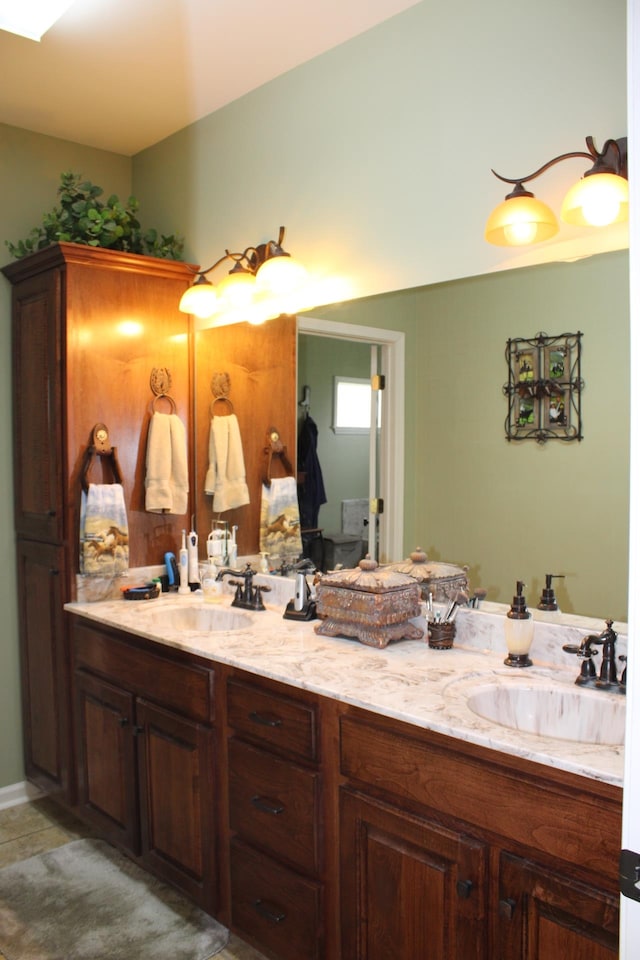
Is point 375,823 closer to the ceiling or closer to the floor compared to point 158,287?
closer to the floor

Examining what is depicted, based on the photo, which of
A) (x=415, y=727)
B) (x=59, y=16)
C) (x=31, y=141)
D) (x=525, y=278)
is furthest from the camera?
(x=31, y=141)

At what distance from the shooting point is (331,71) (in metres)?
2.49

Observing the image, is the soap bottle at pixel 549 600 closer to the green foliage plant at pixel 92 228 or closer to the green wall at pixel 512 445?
the green wall at pixel 512 445

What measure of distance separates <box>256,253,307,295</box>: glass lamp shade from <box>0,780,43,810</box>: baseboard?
7.59 feet

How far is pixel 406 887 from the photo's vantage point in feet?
5.32

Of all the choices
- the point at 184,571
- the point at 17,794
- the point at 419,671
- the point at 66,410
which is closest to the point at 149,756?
the point at 184,571

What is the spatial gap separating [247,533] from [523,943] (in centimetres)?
179

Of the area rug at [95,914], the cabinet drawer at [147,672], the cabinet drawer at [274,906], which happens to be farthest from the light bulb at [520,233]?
the area rug at [95,914]

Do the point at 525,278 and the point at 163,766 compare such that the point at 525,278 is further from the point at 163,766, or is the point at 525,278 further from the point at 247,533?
the point at 163,766

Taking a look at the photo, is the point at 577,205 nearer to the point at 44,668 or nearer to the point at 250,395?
the point at 250,395

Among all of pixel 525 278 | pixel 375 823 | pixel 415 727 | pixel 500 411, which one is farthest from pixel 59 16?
pixel 375 823

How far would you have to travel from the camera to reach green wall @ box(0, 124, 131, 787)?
3.16 meters

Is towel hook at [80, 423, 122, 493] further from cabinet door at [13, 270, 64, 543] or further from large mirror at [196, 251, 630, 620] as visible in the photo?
large mirror at [196, 251, 630, 620]

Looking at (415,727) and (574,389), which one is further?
(574,389)
